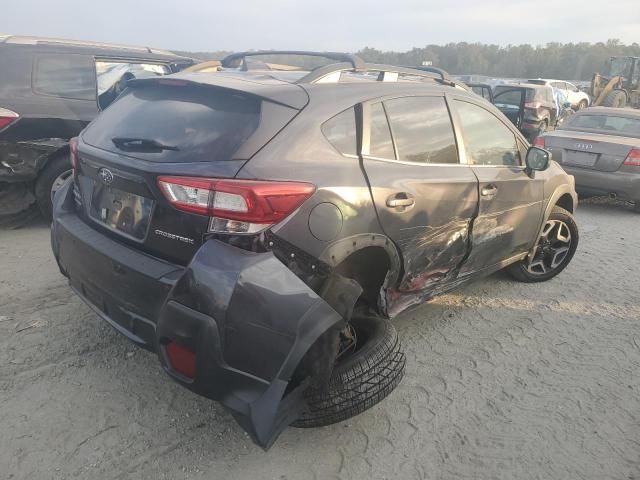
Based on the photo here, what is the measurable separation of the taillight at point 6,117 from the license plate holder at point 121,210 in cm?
242

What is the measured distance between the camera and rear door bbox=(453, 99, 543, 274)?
3290mm

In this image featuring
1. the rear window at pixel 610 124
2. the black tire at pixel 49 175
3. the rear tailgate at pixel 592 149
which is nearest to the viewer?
the black tire at pixel 49 175

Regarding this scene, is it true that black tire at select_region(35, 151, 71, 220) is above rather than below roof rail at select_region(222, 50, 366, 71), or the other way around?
below

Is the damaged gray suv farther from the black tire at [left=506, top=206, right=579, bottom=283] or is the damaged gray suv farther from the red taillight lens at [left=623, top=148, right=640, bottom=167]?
the red taillight lens at [left=623, top=148, right=640, bottom=167]

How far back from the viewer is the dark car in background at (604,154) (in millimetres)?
6730

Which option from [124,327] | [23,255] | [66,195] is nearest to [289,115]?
[124,327]

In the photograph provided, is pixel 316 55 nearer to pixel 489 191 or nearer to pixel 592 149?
pixel 489 191

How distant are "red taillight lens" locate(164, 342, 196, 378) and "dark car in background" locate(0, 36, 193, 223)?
3.38m

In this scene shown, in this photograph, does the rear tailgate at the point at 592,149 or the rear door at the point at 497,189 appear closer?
the rear door at the point at 497,189

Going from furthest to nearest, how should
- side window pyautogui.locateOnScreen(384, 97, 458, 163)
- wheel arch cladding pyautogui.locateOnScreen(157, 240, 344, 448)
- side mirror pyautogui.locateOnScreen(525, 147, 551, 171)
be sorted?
side mirror pyautogui.locateOnScreen(525, 147, 551, 171) → side window pyautogui.locateOnScreen(384, 97, 458, 163) → wheel arch cladding pyautogui.locateOnScreen(157, 240, 344, 448)

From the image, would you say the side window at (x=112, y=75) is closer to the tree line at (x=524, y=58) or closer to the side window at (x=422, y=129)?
the side window at (x=422, y=129)

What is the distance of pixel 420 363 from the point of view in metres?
3.08

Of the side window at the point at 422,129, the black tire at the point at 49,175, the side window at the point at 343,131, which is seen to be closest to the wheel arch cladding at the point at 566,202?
the side window at the point at 422,129

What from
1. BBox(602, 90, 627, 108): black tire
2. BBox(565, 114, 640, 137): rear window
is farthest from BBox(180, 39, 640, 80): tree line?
BBox(565, 114, 640, 137): rear window
